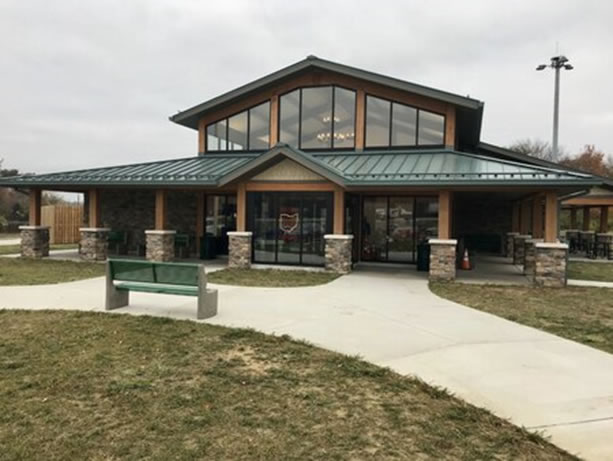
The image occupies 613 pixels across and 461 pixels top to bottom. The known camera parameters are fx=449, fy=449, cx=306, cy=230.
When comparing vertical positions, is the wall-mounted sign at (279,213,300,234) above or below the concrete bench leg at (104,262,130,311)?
above

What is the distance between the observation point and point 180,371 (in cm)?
510

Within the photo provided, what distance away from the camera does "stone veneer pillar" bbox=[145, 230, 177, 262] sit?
15.9 meters

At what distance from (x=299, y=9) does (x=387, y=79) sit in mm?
4861

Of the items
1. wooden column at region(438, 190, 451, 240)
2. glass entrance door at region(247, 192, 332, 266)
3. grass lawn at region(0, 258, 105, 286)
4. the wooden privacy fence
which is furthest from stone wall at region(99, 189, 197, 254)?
wooden column at region(438, 190, 451, 240)

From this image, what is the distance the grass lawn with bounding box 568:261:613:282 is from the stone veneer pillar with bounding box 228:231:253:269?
10494 mm

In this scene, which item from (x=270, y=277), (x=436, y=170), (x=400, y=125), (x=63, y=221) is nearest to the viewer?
(x=270, y=277)

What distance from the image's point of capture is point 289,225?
602 inches

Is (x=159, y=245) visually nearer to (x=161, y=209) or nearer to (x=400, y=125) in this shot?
(x=161, y=209)

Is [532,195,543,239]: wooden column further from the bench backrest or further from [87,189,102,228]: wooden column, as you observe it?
[87,189,102,228]: wooden column

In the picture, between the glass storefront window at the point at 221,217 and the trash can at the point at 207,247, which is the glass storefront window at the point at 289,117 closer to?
the glass storefront window at the point at 221,217

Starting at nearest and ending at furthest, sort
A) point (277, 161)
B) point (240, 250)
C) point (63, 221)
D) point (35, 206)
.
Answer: point (277, 161) < point (240, 250) < point (35, 206) < point (63, 221)

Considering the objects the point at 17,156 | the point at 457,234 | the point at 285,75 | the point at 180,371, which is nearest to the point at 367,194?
the point at 285,75

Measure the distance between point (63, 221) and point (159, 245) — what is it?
1337 cm

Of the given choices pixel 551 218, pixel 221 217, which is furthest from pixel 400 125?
pixel 221 217
